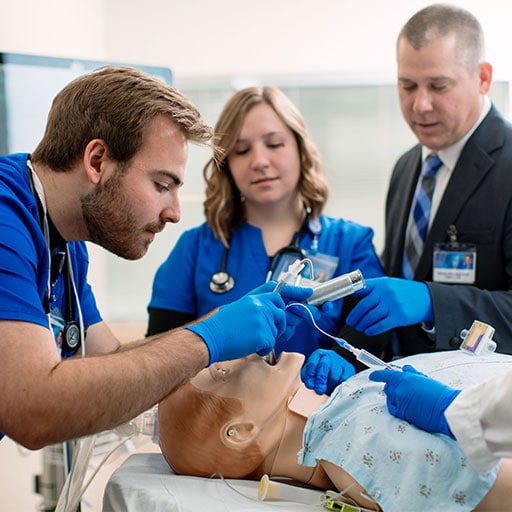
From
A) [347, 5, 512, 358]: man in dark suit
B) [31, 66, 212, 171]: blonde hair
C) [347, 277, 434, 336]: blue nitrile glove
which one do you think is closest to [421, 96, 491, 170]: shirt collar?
[347, 5, 512, 358]: man in dark suit

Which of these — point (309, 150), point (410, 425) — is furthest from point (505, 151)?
point (410, 425)

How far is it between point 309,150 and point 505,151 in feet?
1.98

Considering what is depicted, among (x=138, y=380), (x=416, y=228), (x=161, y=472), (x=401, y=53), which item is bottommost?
(x=161, y=472)

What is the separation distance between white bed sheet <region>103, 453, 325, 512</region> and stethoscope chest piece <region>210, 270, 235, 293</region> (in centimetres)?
69

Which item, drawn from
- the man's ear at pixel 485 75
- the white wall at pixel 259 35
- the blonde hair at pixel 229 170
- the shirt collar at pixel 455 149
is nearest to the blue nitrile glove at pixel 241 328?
the blonde hair at pixel 229 170

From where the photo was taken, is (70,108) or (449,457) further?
(70,108)

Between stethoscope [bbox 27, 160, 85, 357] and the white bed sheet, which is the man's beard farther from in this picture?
the white bed sheet

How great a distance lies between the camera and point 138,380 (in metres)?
1.26

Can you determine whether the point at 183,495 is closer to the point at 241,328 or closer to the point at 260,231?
the point at 241,328

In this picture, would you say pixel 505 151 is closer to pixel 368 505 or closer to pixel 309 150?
pixel 309 150

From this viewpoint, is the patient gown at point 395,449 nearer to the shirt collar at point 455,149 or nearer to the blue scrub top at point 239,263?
the blue scrub top at point 239,263

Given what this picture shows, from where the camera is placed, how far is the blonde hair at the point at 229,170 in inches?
84.8

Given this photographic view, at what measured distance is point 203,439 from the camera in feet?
4.83

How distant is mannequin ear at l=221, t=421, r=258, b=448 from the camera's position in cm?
147
